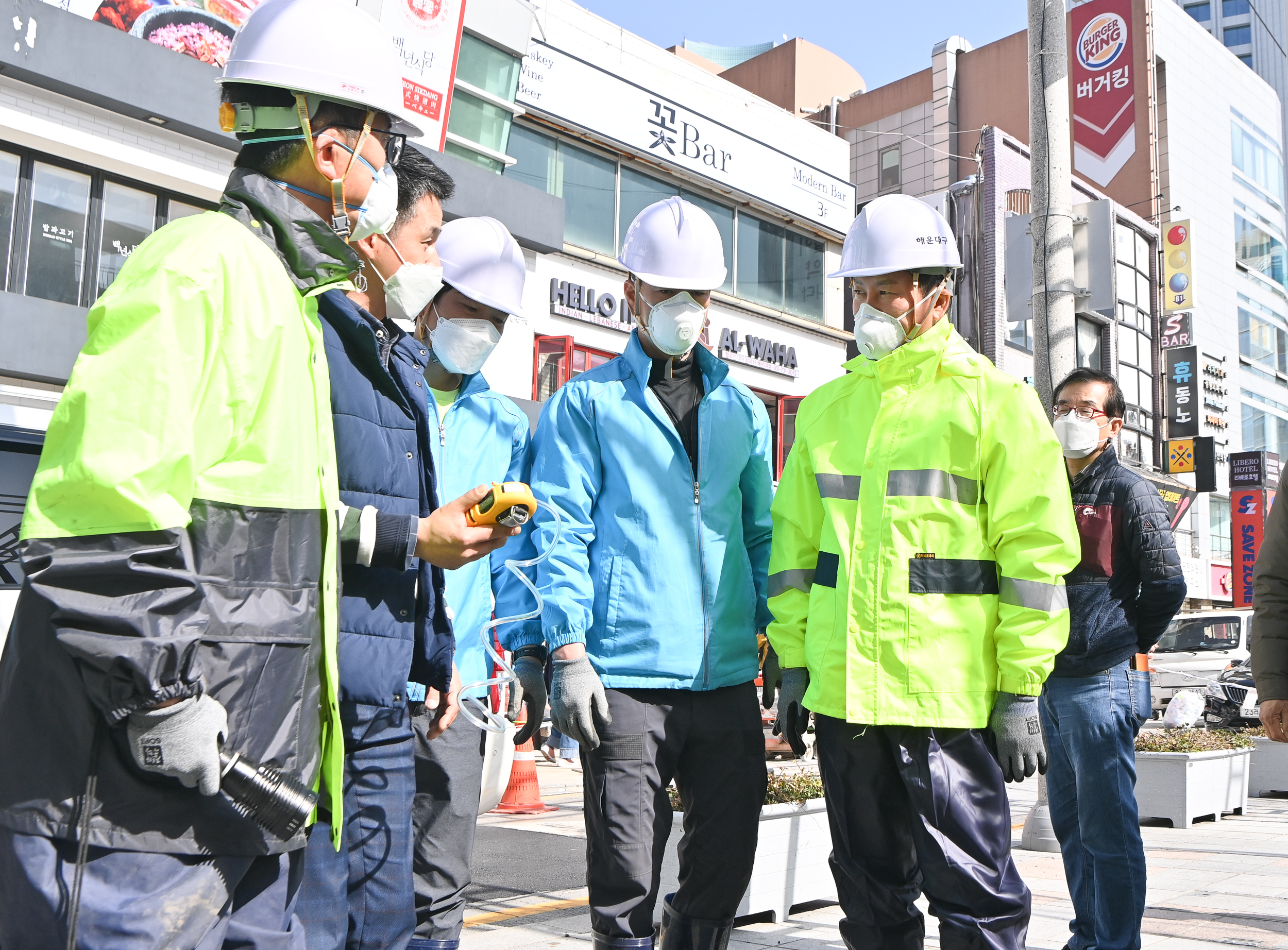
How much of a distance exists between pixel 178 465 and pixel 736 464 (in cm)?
214

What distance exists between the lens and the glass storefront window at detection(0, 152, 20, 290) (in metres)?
12.5

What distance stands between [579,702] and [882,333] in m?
1.43

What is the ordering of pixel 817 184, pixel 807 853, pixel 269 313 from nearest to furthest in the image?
pixel 269 313
pixel 807 853
pixel 817 184

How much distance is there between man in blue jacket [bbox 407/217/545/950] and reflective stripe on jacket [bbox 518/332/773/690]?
19cm

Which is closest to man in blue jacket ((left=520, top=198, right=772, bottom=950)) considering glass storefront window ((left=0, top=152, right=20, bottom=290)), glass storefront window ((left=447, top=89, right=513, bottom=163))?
glass storefront window ((left=0, top=152, right=20, bottom=290))

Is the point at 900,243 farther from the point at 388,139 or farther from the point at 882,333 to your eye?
the point at 388,139

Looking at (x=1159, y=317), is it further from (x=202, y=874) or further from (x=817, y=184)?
(x=202, y=874)

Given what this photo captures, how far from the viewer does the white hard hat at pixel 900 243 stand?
350 centimetres

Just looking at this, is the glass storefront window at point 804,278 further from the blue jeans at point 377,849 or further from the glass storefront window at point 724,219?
the blue jeans at point 377,849

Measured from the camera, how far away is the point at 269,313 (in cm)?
190

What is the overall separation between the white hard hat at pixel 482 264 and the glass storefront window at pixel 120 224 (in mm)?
11050

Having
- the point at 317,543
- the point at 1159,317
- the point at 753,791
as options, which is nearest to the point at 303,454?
the point at 317,543

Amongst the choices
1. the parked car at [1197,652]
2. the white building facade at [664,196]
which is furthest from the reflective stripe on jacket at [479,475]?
the parked car at [1197,652]

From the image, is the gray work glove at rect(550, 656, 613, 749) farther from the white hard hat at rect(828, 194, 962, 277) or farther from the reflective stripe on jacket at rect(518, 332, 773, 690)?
the white hard hat at rect(828, 194, 962, 277)
